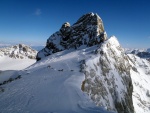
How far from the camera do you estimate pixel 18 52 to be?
157125 millimetres

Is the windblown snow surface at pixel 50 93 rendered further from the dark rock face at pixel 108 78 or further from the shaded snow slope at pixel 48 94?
the dark rock face at pixel 108 78

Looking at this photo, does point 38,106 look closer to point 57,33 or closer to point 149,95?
point 57,33

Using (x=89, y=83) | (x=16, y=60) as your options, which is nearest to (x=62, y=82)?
(x=89, y=83)

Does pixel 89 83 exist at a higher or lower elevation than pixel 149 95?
higher

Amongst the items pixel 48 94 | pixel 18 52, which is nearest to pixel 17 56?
pixel 18 52

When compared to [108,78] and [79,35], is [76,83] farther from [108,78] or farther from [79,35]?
[79,35]

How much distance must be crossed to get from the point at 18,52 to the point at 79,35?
4301 inches

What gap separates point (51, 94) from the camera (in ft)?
64.4

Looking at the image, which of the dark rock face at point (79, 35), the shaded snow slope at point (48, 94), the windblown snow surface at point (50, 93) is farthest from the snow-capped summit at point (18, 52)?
the shaded snow slope at point (48, 94)

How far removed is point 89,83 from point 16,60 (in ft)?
429

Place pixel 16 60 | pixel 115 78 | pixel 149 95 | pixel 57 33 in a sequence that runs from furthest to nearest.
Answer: pixel 16 60 → pixel 149 95 → pixel 57 33 → pixel 115 78

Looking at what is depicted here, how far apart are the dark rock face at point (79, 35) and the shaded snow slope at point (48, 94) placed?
26.0 m

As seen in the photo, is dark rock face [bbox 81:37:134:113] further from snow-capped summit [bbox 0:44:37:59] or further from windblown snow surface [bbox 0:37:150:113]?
snow-capped summit [bbox 0:44:37:59]

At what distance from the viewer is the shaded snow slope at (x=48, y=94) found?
52.7 feet
